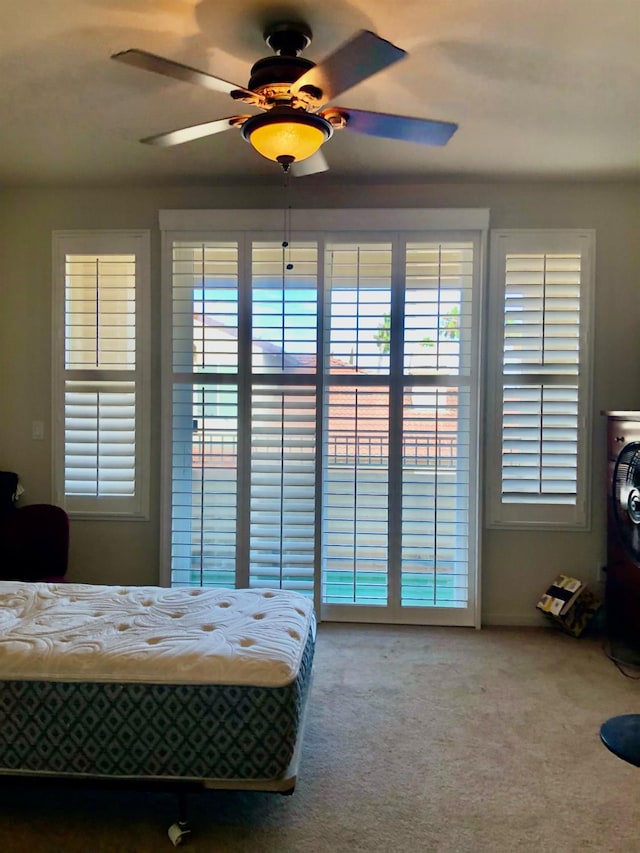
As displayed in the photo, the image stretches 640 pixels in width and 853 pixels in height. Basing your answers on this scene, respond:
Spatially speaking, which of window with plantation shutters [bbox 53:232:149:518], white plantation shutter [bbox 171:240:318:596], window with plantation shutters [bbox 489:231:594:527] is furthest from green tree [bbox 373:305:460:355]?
window with plantation shutters [bbox 53:232:149:518]

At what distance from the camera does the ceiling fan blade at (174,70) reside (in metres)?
1.59

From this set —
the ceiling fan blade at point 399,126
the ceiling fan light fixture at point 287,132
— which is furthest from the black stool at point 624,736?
the ceiling fan light fixture at point 287,132

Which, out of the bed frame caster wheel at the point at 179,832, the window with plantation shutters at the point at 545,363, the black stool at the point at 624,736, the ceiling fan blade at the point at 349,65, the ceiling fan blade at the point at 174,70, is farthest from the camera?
the window with plantation shutters at the point at 545,363

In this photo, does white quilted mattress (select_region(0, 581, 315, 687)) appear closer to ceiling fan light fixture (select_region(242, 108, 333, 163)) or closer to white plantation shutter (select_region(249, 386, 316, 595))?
white plantation shutter (select_region(249, 386, 316, 595))

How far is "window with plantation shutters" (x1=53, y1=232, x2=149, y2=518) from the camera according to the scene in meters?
3.46

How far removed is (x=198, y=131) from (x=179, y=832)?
2302mm

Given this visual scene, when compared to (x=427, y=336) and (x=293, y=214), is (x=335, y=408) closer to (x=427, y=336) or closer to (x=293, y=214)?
(x=427, y=336)

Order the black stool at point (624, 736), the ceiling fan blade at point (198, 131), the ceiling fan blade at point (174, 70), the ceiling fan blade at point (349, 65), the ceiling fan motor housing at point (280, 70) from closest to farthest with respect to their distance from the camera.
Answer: the ceiling fan blade at point (349, 65), the ceiling fan blade at point (174, 70), the ceiling fan motor housing at point (280, 70), the ceiling fan blade at point (198, 131), the black stool at point (624, 736)

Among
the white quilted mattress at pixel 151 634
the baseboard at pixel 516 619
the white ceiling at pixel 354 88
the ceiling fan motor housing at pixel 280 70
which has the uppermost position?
the white ceiling at pixel 354 88

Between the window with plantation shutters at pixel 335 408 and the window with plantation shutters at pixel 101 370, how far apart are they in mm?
213

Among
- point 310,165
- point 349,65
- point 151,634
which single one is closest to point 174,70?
point 349,65

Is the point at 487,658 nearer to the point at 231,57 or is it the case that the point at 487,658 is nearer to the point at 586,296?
the point at 586,296

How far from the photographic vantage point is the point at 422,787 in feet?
6.42

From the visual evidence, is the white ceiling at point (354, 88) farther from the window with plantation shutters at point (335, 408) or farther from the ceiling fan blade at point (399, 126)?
the window with plantation shutters at point (335, 408)
